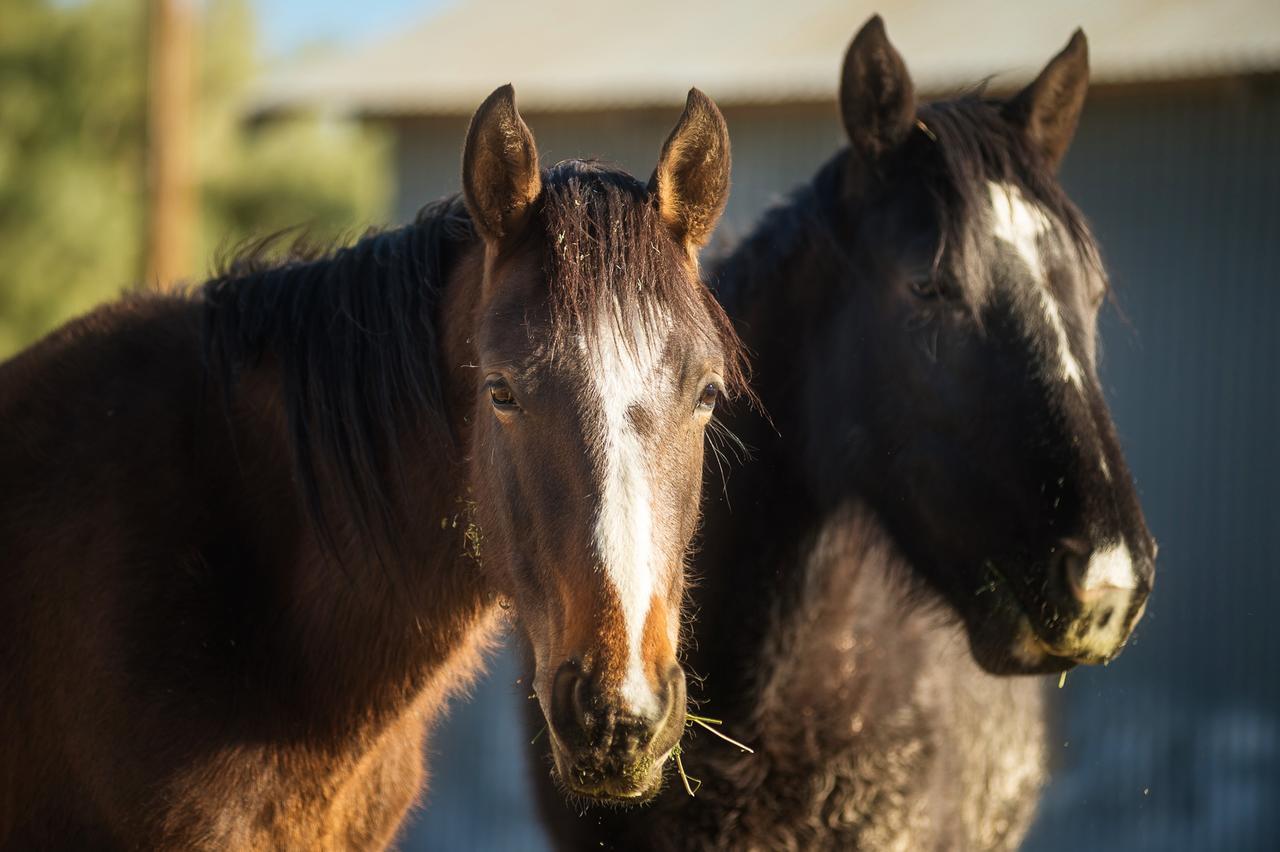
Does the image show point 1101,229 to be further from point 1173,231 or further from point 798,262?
point 798,262

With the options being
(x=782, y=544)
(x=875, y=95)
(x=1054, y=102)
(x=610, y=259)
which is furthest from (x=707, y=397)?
(x=1054, y=102)

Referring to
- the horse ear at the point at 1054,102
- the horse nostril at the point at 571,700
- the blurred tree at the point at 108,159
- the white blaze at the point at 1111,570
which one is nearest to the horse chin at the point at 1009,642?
the white blaze at the point at 1111,570

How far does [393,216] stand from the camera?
12.0m

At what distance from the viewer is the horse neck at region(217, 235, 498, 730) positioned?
9.80 feet

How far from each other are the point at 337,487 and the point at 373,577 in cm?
24

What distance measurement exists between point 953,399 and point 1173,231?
6.54 metres

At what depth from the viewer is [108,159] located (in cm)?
1725

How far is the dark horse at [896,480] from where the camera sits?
11.4 ft

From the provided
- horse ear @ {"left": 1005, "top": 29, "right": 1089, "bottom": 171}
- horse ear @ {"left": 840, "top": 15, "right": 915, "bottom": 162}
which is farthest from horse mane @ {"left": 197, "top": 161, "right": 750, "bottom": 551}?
horse ear @ {"left": 1005, "top": 29, "right": 1089, "bottom": 171}

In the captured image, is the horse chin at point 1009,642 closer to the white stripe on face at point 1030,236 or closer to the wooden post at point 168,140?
the white stripe on face at point 1030,236

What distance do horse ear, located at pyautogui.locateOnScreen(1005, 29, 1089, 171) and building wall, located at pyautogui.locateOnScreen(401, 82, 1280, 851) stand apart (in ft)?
17.0

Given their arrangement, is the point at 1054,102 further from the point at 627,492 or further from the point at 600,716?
the point at 600,716

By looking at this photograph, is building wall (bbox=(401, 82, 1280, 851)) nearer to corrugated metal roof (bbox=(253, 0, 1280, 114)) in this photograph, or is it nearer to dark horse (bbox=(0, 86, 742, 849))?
corrugated metal roof (bbox=(253, 0, 1280, 114))

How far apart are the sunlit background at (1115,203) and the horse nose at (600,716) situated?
4.77 metres
